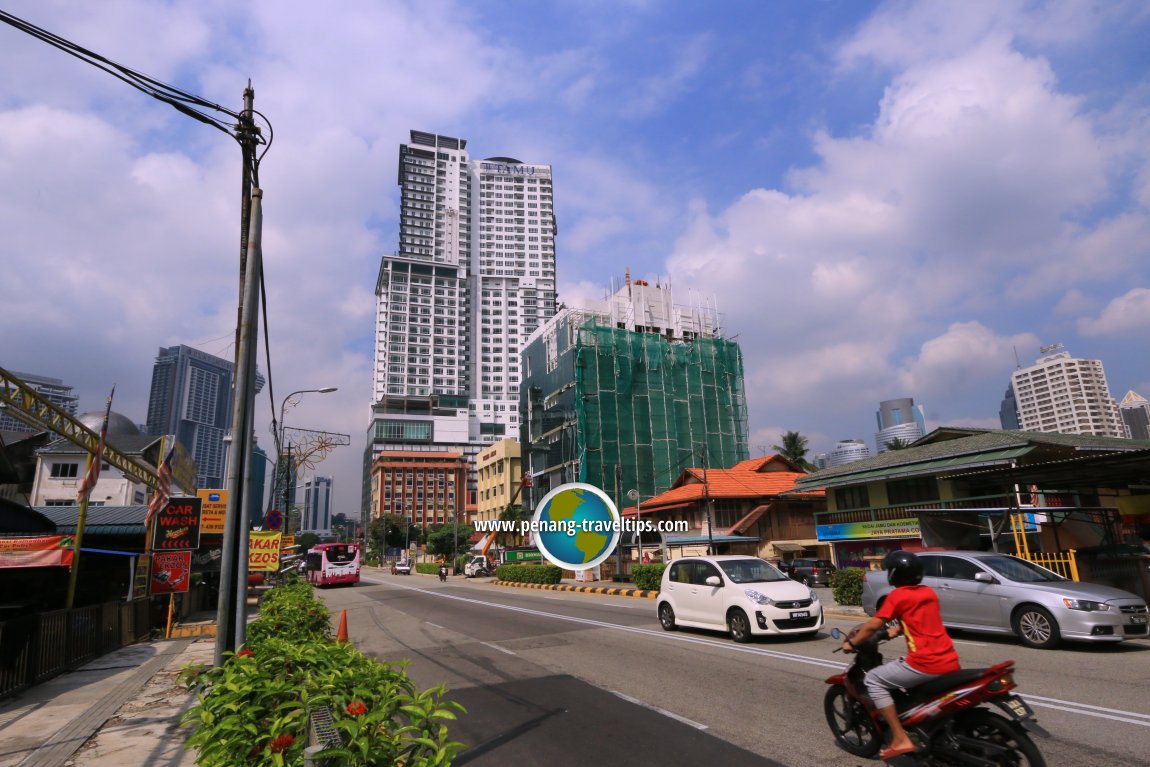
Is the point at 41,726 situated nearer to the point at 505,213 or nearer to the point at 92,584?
the point at 92,584

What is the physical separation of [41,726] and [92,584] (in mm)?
17998

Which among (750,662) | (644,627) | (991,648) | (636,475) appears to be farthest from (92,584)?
(636,475)

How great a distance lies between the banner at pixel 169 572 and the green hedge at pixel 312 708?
16078 millimetres

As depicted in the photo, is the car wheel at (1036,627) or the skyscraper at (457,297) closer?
the car wheel at (1036,627)

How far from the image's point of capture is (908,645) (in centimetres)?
491

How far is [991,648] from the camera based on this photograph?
1036 centimetres

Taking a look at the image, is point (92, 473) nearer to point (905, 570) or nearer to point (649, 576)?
point (905, 570)

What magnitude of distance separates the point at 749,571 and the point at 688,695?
5.20 meters

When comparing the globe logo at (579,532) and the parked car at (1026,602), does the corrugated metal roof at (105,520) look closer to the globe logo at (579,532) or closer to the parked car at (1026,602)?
the globe logo at (579,532)

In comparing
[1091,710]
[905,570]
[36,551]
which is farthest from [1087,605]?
[36,551]

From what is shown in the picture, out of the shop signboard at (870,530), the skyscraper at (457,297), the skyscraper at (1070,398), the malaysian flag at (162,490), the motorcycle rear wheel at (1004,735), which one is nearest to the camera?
the motorcycle rear wheel at (1004,735)

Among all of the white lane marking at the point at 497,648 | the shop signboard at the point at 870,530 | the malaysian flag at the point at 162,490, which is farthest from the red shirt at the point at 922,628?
the shop signboard at the point at 870,530

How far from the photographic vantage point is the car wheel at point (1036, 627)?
10.0 metres

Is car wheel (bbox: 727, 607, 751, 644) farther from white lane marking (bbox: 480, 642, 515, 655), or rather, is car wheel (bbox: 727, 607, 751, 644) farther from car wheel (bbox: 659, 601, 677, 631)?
white lane marking (bbox: 480, 642, 515, 655)
